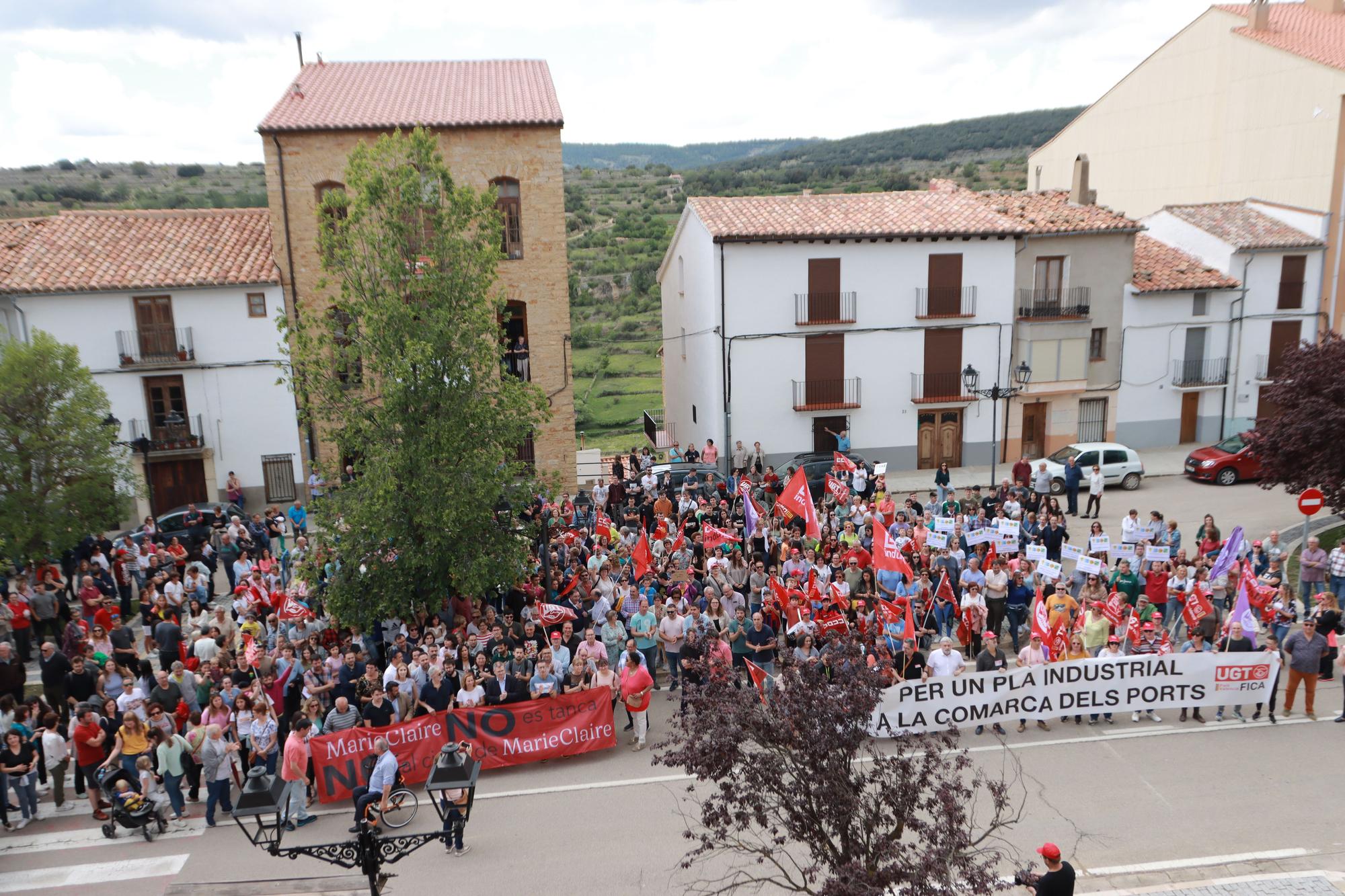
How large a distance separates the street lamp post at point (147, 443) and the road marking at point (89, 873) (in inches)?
467

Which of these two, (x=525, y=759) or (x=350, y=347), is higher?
(x=350, y=347)

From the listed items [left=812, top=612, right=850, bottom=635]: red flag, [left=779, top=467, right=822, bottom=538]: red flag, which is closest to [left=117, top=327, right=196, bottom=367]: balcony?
[left=779, top=467, right=822, bottom=538]: red flag

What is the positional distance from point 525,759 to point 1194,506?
1966cm

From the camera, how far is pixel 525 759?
41.3ft

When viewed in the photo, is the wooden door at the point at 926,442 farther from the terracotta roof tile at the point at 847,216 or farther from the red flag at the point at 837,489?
the red flag at the point at 837,489

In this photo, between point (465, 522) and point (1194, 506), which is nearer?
point (465, 522)

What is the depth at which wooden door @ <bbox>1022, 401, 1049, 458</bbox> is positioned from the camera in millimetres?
29953

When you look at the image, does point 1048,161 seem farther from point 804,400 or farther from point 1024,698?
point 1024,698

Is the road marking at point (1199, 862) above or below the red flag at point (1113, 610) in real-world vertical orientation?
below

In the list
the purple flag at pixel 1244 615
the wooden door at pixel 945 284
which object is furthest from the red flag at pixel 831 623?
the wooden door at pixel 945 284

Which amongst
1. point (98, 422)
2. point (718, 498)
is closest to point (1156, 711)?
point (718, 498)

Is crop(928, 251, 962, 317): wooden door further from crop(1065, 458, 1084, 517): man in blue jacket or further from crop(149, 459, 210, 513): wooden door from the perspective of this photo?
crop(149, 459, 210, 513): wooden door

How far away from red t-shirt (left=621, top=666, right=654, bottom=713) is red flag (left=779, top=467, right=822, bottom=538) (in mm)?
5600

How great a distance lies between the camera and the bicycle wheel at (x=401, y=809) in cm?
1134
